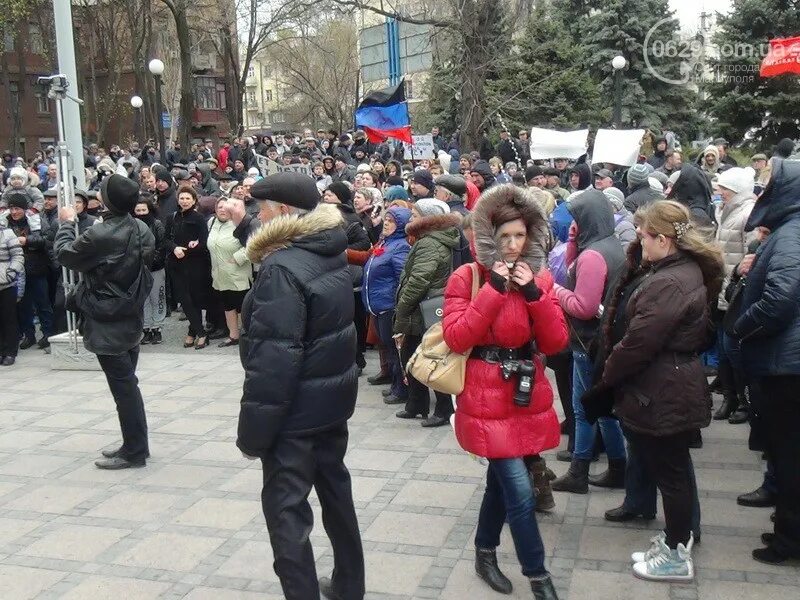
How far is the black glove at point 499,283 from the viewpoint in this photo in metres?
3.97

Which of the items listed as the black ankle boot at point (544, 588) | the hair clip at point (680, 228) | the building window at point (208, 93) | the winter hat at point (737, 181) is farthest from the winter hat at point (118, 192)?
the building window at point (208, 93)

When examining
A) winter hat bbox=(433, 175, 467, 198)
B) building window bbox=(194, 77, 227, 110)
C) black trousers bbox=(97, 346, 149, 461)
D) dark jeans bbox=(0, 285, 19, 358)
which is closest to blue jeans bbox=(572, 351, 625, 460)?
black trousers bbox=(97, 346, 149, 461)

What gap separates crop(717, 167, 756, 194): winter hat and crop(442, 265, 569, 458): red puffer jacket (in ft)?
12.3

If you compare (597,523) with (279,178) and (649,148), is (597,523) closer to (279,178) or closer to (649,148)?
(279,178)

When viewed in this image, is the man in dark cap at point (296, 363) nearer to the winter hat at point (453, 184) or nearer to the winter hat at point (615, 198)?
the winter hat at point (615, 198)

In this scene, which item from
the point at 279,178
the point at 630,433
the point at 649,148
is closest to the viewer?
the point at 279,178

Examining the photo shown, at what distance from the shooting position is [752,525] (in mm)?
5156

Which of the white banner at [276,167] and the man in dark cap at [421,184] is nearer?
the man in dark cap at [421,184]

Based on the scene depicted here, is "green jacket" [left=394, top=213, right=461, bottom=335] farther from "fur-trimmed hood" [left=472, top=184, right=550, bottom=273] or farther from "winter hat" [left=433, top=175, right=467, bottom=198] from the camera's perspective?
"fur-trimmed hood" [left=472, top=184, right=550, bottom=273]

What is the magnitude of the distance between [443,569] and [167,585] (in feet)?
4.76

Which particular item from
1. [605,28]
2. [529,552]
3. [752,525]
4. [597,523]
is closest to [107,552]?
[529,552]

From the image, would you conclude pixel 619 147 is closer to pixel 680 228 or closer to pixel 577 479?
pixel 577 479

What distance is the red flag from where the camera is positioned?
2016 centimetres

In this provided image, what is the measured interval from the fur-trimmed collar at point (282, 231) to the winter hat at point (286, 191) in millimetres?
81
